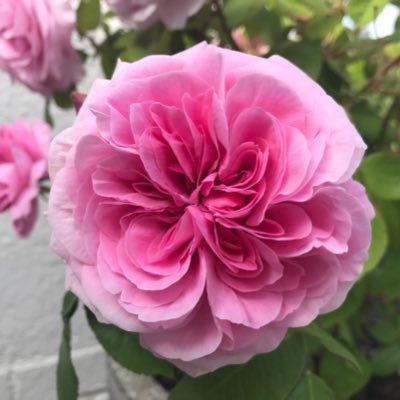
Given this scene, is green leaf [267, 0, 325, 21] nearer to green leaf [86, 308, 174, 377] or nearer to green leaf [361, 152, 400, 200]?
green leaf [361, 152, 400, 200]

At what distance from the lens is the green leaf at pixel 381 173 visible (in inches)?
11.5

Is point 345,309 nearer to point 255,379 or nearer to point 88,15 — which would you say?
point 255,379

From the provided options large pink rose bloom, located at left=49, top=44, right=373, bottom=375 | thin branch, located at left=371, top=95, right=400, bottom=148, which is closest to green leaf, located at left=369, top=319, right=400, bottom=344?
thin branch, located at left=371, top=95, right=400, bottom=148

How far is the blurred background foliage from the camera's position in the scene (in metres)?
0.24

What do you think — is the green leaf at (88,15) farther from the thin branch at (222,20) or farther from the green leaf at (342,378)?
the green leaf at (342,378)

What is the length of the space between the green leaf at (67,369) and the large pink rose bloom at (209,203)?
0.08 meters

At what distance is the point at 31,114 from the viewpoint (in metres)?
0.52

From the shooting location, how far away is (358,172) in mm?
304

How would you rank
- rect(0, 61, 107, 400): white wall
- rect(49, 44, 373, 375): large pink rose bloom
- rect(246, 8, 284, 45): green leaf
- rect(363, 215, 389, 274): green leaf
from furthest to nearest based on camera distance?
1. rect(0, 61, 107, 400): white wall
2. rect(246, 8, 284, 45): green leaf
3. rect(363, 215, 389, 274): green leaf
4. rect(49, 44, 373, 375): large pink rose bloom

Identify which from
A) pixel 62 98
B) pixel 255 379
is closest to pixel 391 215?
pixel 255 379

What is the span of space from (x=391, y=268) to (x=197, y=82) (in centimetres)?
22

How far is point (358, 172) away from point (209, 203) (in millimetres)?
161

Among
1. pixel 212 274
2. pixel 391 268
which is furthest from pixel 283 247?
pixel 391 268

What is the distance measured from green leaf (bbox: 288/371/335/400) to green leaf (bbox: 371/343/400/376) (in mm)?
115
